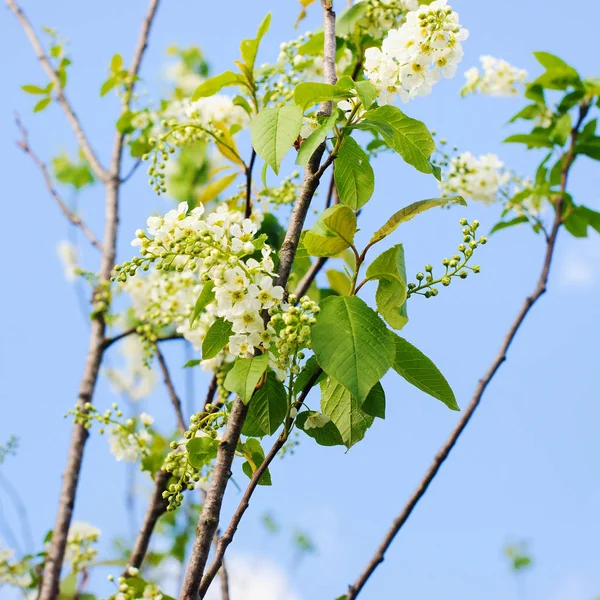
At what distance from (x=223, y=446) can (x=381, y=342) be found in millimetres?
331

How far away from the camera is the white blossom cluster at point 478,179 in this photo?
310cm

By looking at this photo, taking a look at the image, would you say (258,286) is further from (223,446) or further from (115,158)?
(115,158)

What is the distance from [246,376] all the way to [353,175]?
1.58ft

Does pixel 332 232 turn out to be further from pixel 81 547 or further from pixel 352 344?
pixel 81 547

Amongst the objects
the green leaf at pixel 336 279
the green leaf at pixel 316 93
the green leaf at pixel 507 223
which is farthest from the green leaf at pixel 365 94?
the green leaf at pixel 507 223

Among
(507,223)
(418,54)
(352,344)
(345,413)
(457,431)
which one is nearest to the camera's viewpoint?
(352,344)

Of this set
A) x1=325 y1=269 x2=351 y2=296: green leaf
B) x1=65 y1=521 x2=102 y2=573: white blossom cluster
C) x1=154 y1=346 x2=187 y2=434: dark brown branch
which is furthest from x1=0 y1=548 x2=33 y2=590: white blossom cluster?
x1=325 y1=269 x2=351 y2=296: green leaf

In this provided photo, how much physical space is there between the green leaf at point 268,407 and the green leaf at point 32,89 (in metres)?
2.71

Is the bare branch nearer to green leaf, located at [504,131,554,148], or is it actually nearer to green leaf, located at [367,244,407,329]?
green leaf, located at [504,131,554,148]

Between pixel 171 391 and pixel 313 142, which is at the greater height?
pixel 171 391

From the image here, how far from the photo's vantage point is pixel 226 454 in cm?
124

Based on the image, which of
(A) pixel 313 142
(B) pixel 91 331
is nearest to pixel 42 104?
(B) pixel 91 331

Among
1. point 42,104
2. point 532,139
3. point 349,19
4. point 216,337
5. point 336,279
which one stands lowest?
point 216,337

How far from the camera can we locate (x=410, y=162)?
1432 millimetres
